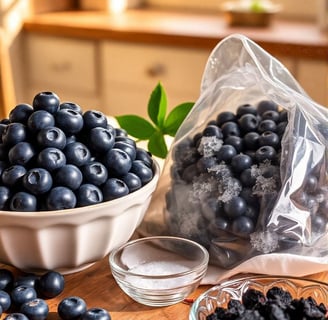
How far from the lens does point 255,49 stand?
1.03 m

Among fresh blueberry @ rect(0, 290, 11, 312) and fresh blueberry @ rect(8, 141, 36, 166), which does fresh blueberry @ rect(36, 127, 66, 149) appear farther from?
fresh blueberry @ rect(0, 290, 11, 312)

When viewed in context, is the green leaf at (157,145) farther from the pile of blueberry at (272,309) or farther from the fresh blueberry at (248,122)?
the pile of blueberry at (272,309)

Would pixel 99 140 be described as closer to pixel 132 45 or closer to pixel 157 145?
pixel 157 145

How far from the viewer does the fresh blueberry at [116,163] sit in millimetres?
868

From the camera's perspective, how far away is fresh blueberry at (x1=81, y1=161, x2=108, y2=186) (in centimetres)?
85

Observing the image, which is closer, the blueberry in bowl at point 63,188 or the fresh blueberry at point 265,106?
the blueberry in bowl at point 63,188

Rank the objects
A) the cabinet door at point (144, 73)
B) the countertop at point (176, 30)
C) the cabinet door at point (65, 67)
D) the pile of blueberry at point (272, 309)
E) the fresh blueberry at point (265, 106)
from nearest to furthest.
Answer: the pile of blueberry at point (272, 309) < the fresh blueberry at point (265, 106) < the countertop at point (176, 30) < the cabinet door at point (144, 73) < the cabinet door at point (65, 67)

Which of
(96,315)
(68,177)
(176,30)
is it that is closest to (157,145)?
(68,177)

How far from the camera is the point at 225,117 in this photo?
1.01 metres

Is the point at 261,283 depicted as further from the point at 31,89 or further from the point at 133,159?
the point at 31,89

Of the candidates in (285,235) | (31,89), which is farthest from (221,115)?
(31,89)

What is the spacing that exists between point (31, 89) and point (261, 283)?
2298mm

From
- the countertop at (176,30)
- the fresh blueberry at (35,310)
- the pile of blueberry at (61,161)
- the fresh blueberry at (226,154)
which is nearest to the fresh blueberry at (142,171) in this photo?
the pile of blueberry at (61,161)

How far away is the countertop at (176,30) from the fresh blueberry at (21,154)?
1.52m
